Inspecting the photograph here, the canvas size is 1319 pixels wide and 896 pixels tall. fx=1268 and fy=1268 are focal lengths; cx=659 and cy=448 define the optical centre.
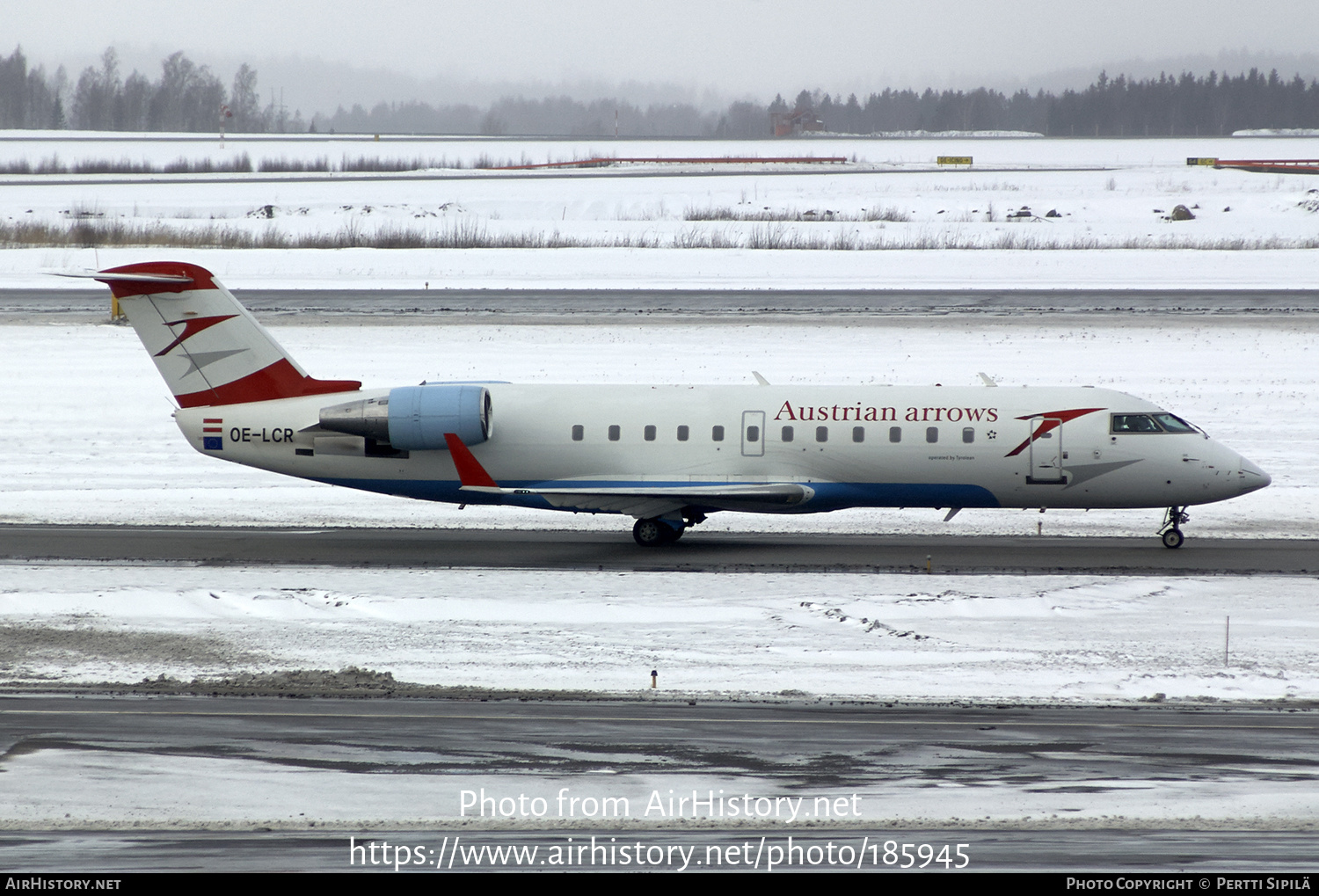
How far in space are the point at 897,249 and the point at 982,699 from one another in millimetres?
42284

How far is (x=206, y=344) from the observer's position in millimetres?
24672

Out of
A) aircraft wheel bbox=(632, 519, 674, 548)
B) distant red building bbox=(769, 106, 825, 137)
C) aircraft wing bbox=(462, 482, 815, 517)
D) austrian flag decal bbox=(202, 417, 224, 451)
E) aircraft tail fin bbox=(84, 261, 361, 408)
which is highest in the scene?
distant red building bbox=(769, 106, 825, 137)

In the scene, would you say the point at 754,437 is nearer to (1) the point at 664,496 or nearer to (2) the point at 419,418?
(1) the point at 664,496

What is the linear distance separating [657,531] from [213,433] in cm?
884

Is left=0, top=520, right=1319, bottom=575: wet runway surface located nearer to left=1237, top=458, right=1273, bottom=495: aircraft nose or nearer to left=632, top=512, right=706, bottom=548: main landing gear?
left=632, top=512, right=706, bottom=548: main landing gear

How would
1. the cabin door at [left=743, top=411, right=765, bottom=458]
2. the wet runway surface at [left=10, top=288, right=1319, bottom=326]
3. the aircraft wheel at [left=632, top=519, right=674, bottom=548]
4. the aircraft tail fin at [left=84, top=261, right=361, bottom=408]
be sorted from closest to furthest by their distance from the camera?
the cabin door at [left=743, top=411, right=765, bottom=458], the aircraft wheel at [left=632, top=519, right=674, bottom=548], the aircraft tail fin at [left=84, top=261, right=361, bottom=408], the wet runway surface at [left=10, top=288, right=1319, bottom=326]

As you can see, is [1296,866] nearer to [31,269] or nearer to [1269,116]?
[31,269]

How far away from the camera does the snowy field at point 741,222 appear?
50.9 metres

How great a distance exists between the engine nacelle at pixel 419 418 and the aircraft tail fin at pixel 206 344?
1.12 meters

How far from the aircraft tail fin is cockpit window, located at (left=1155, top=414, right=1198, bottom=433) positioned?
50.8ft

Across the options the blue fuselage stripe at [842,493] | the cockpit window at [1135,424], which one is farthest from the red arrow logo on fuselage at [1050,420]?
the blue fuselage stripe at [842,493]

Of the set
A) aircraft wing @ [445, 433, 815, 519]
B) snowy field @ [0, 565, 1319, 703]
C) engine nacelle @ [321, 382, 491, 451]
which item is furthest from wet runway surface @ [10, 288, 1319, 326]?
snowy field @ [0, 565, 1319, 703]

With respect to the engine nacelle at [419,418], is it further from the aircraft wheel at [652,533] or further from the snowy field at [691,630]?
the aircraft wheel at [652,533]

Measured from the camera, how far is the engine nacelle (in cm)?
2373
